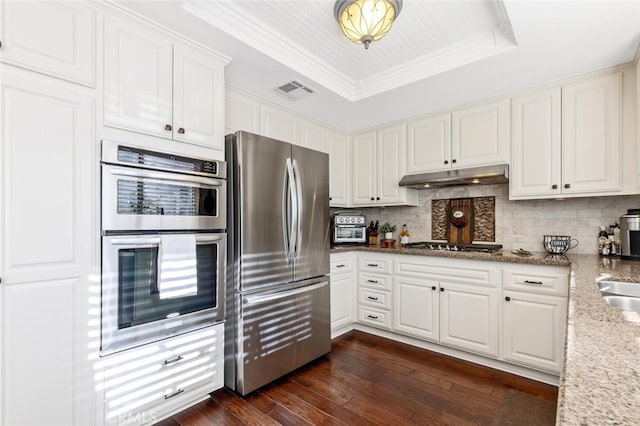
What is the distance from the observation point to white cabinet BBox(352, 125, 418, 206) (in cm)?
344

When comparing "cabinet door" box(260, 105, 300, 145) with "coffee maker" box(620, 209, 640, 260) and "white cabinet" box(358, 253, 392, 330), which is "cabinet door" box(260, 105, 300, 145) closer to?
"white cabinet" box(358, 253, 392, 330)

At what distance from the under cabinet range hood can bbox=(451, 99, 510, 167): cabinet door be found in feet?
0.35

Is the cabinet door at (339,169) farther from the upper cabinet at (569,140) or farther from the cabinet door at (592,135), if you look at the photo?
the cabinet door at (592,135)

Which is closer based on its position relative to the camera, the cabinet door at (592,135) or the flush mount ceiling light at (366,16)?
the flush mount ceiling light at (366,16)

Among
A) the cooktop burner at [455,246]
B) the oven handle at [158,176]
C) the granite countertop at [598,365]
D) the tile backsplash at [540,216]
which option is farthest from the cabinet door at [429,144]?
the oven handle at [158,176]

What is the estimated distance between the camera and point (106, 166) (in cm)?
162

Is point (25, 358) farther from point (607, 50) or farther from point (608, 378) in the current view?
point (607, 50)

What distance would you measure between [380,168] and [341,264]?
48.0 inches

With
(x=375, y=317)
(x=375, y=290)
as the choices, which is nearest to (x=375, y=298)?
(x=375, y=290)

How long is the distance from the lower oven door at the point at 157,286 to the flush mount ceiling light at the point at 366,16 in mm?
1534

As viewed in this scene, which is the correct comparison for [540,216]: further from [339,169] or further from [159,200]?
[159,200]

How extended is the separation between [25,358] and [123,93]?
4.52 ft

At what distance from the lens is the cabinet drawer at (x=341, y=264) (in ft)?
10.2

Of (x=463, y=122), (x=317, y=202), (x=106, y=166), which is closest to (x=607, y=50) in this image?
(x=463, y=122)
